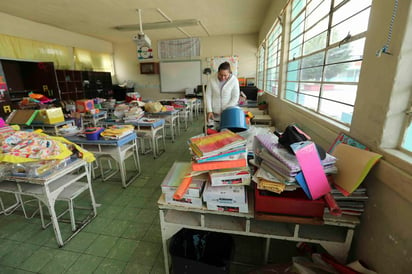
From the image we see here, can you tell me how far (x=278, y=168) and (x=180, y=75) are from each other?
27.3ft

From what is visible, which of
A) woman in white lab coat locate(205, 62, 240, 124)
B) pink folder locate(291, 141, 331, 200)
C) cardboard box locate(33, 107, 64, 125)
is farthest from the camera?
cardboard box locate(33, 107, 64, 125)

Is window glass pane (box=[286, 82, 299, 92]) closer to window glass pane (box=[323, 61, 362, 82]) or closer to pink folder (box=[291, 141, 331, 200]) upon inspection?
window glass pane (box=[323, 61, 362, 82])

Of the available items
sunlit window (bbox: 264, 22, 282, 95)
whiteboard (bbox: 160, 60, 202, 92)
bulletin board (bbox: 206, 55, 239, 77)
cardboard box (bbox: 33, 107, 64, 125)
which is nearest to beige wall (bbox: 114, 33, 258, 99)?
bulletin board (bbox: 206, 55, 239, 77)

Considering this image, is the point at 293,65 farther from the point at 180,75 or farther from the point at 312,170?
the point at 180,75

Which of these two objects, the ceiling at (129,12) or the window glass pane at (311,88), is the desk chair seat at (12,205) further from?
the ceiling at (129,12)

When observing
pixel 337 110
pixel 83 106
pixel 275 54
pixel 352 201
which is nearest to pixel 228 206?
pixel 352 201

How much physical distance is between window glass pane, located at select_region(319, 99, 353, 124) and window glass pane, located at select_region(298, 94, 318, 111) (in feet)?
0.46

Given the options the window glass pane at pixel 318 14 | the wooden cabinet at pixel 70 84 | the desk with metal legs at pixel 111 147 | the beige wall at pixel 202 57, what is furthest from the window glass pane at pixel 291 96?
the wooden cabinet at pixel 70 84

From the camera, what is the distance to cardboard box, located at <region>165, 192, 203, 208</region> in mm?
1170

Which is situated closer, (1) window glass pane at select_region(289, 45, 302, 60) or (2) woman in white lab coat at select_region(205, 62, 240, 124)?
(1) window glass pane at select_region(289, 45, 302, 60)

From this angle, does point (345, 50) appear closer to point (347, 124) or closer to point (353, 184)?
point (347, 124)

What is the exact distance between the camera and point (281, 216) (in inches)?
41.3

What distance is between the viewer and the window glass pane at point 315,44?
1.83 meters

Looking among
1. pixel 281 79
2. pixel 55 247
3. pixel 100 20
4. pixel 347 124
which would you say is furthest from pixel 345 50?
pixel 100 20
